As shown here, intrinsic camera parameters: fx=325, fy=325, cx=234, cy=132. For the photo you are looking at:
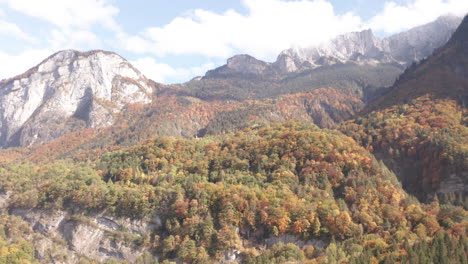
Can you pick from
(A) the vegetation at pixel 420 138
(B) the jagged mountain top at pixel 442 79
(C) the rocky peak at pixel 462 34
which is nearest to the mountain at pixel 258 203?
(A) the vegetation at pixel 420 138

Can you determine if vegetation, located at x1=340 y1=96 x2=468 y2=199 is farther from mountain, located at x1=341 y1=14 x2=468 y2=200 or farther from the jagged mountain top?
the jagged mountain top

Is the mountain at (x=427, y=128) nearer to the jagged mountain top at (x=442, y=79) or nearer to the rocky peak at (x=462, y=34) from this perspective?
the jagged mountain top at (x=442, y=79)

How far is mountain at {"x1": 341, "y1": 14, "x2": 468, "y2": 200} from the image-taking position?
92125 mm

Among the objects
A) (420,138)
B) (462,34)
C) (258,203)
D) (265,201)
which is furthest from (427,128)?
(462,34)

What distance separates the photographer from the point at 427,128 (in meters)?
114

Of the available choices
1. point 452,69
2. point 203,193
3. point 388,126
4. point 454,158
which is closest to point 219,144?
point 203,193

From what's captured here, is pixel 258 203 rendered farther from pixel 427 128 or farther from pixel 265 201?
pixel 427 128

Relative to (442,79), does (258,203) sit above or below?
below

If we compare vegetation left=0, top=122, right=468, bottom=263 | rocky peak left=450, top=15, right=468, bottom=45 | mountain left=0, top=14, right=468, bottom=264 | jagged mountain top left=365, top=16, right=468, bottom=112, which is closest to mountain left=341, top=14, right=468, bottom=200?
jagged mountain top left=365, top=16, right=468, bottom=112

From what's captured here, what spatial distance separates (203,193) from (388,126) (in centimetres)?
8240

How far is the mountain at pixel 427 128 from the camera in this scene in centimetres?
9212

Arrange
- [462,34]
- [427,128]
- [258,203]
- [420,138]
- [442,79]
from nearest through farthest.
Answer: [258,203], [420,138], [427,128], [442,79], [462,34]

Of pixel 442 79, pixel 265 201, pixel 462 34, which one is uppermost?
Answer: pixel 462 34

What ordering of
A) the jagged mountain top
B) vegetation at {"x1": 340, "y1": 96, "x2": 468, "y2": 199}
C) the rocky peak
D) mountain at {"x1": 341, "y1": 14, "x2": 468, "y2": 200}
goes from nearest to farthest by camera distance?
mountain at {"x1": 341, "y1": 14, "x2": 468, "y2": 200} → vegetation at {"x1": 340, "y1": 96, "x2": 468, "y2": 199} → the jagged mountain top → the rocky peak
